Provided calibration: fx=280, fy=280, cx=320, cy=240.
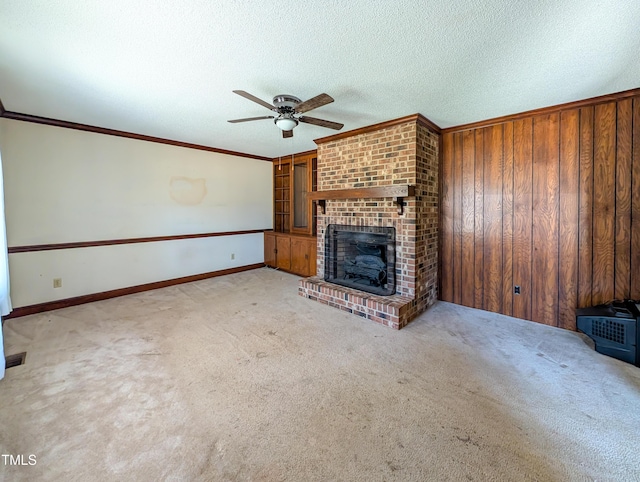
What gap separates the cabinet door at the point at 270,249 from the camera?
6156 mm

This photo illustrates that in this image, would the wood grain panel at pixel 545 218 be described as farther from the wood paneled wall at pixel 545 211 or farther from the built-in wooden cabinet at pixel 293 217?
the built-in wooden cabinet at pixel 293 217

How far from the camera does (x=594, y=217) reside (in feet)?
9.46

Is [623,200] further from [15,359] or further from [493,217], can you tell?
[15,359]

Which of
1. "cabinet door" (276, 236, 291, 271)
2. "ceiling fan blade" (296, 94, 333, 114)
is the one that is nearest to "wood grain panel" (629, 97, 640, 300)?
"ceiling fan blade" (296, 94, 333, 114)

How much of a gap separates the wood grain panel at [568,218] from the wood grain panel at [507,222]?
457 mm

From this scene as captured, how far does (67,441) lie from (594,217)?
4676mm

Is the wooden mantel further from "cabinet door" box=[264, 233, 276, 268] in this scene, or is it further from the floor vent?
the floor vent

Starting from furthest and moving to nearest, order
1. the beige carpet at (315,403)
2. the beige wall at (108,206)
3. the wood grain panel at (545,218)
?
the beige wall at (108,206)
the wood grain panel at (545,218)
the beige carpet at (315,403)

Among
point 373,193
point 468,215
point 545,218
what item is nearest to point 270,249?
point 373,193

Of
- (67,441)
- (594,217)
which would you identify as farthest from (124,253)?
(594,217)

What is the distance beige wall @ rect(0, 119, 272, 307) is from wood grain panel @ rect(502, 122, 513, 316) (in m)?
4.64

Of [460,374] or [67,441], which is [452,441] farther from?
[67,441]

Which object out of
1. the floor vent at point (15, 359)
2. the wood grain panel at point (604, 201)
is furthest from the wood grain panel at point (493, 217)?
the floor vent at point (15, 359)

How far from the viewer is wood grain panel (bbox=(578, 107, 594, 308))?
2.88 metres
